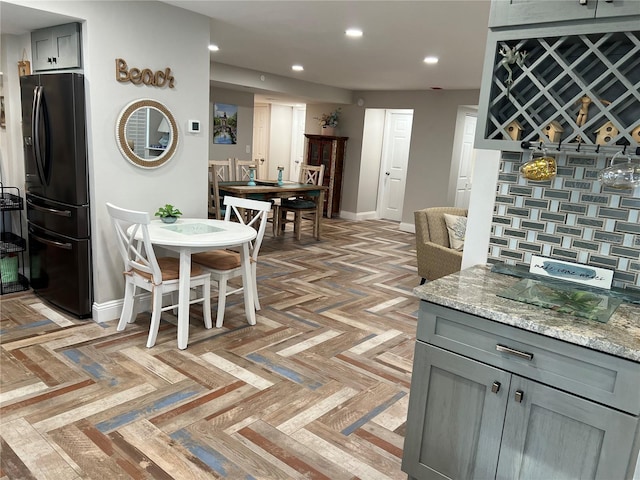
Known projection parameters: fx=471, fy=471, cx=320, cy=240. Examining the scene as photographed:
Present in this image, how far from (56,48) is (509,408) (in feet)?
12.1

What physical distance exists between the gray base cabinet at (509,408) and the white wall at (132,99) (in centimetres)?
264

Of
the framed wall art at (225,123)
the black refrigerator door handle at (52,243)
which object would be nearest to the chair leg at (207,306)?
the black refrigerator door handle at (52,243)

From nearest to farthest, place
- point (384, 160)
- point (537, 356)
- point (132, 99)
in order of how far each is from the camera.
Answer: point (537, 356) → point (132, 99) → point (384, 160)

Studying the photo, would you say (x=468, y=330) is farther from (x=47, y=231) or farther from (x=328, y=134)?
(x=328, y=134)

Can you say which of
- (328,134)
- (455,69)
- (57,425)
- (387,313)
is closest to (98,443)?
(57,425)

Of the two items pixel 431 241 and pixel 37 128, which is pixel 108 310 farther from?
pixel 431 241

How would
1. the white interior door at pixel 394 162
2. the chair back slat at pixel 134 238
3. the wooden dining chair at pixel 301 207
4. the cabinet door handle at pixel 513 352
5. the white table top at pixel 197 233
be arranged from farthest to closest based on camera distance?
the white interior door at pixel 394 162, the wooden dining chair at pixel 301 207, the white table top at pixel 197 233, the chair back slat at pixel 134 238, the cabinet door handle at pixel 513 352

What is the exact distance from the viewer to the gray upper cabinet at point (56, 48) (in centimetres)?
323

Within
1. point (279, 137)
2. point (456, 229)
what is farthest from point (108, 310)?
point (279, 137)

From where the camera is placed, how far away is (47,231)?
3.66 m

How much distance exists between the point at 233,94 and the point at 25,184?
462 centimetres

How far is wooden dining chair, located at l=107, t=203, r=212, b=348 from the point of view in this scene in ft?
9.82

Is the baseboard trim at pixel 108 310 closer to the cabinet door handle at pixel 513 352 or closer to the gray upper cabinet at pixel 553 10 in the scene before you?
the cabinet door handle at pixel 513 352

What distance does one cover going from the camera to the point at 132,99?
3.45 metres
